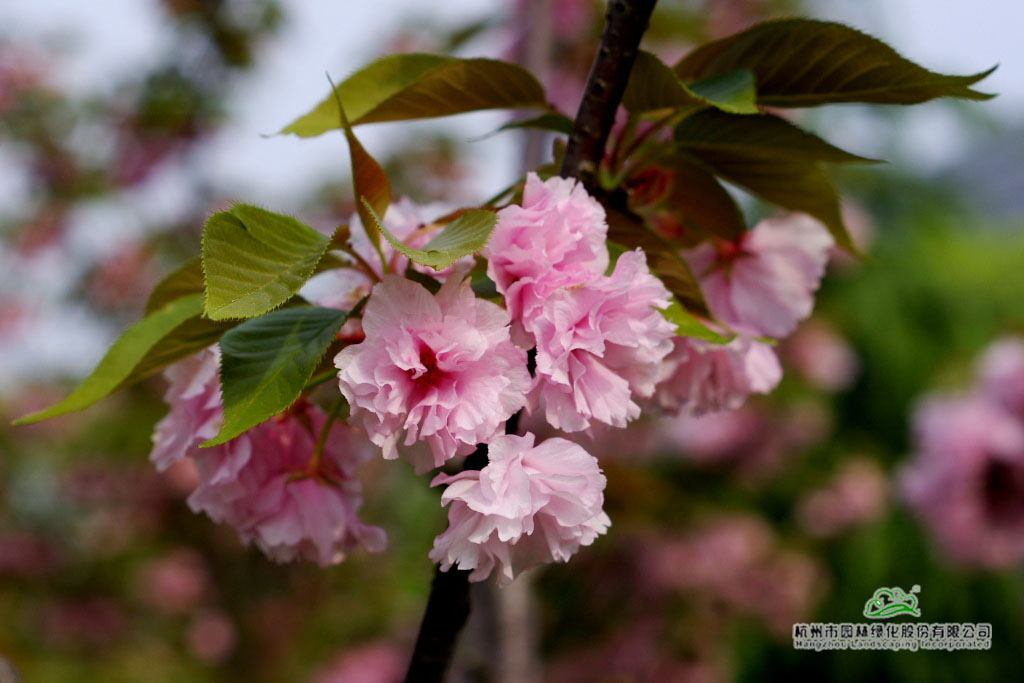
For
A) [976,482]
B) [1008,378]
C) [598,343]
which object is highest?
[1008,378]

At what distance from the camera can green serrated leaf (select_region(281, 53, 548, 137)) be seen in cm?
41

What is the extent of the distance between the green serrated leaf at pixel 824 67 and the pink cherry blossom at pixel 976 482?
3.96 feet

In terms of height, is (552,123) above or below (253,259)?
above

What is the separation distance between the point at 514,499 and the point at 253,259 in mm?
142

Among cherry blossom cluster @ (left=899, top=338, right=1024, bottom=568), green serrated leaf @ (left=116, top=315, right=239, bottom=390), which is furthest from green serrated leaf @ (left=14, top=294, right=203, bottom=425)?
cherry blossom cluster @ (left=899, top=338, right=1024, bottom=568)

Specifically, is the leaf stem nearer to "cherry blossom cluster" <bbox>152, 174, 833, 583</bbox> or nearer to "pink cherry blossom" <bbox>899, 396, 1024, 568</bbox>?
"cherry blossom cluster" <bbox>152, 174, 833, 583</bbox>

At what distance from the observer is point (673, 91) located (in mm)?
399

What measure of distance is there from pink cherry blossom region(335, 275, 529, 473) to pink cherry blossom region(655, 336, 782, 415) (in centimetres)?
15

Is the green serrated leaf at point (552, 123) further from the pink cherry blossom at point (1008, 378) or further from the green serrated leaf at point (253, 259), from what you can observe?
the pink cherry blossom at point (1008, 378)

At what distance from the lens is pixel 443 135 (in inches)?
103

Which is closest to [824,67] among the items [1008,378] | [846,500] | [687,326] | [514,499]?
[687,326]

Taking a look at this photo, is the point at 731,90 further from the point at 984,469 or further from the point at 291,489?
the point at 984,469

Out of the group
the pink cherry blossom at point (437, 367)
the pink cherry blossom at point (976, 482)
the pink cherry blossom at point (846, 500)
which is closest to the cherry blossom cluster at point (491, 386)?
the pink cherry blossom at point (437, 367)

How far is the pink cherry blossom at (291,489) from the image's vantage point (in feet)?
1.27
